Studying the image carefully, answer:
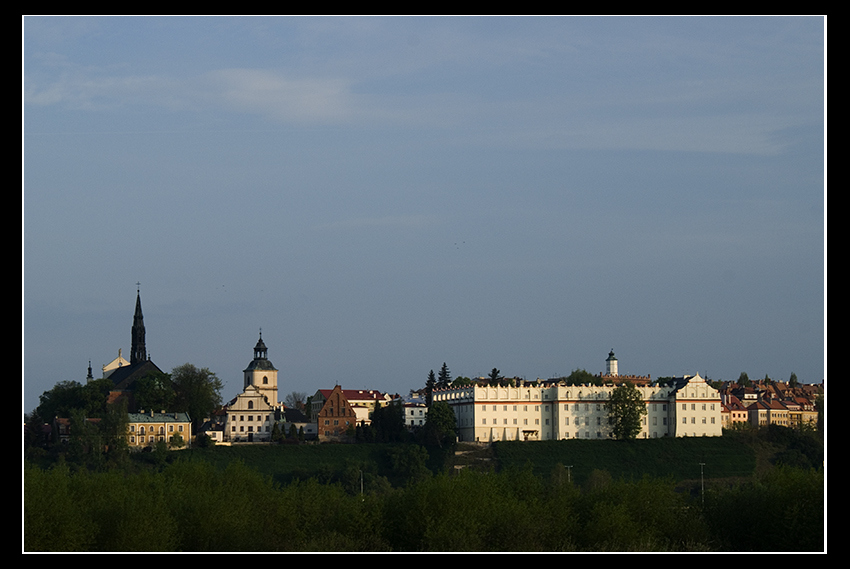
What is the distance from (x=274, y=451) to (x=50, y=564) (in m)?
66.0

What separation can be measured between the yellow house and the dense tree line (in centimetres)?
4549

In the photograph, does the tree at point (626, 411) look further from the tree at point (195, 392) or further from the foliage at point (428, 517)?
the foliage at point (428, 517)

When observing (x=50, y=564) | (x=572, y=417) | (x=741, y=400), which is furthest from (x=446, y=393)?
(x=50, y=564)

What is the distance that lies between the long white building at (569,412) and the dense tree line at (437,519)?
5219 cm

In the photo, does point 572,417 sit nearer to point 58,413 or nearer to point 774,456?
point 774,456

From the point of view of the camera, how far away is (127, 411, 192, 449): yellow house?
3637 inches

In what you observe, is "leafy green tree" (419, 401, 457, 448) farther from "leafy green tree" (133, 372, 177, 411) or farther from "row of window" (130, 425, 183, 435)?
"leafy green tree" (133, 372, 177, 411)

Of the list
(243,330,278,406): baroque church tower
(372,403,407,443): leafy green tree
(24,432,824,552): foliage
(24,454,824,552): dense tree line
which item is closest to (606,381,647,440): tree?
(372,403,407,443): leafy green tree

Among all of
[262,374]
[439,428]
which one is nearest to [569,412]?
[439,428]

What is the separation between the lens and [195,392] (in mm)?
101062

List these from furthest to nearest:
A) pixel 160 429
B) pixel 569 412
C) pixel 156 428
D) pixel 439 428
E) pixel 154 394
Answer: pixel 569 412, pixel 154 394, pixel 160 429, pixel 156 428, pixel 439 428

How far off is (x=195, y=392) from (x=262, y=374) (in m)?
10.8

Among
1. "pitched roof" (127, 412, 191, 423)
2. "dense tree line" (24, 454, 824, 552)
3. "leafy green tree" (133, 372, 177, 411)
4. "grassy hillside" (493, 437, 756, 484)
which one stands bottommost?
"grassy hillside" (493, 437, 756, 484)

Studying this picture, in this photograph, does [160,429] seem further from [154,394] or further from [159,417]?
[154,394]
